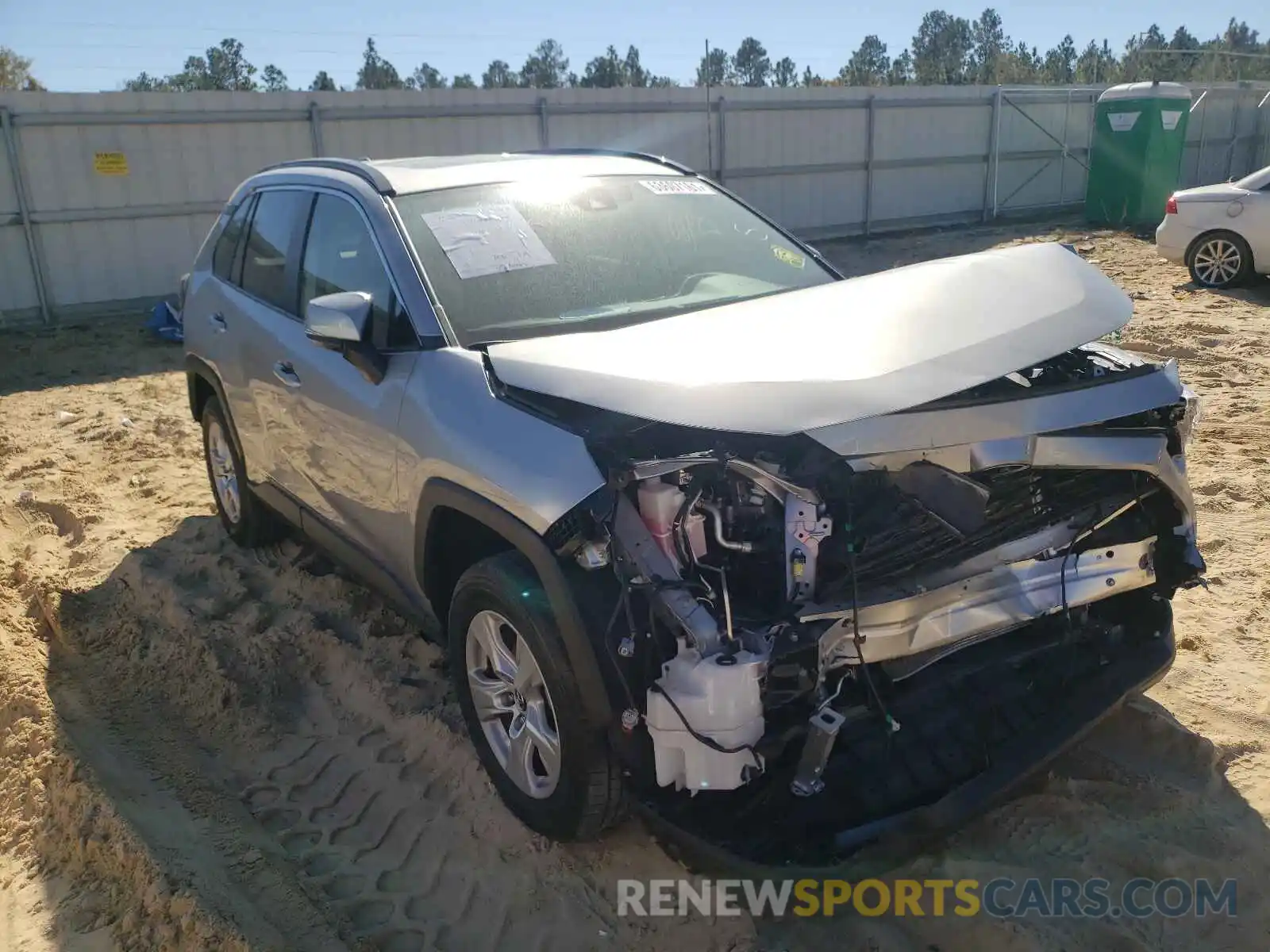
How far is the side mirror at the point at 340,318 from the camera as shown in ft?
10.7

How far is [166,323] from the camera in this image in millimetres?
11367

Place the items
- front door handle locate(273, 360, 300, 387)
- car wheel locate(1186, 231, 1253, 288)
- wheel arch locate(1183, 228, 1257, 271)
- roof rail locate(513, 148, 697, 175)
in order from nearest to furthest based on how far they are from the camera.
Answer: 1. front door handle locate(273, 360, 300, 387)
2. roof rail locate(513, 148, 697, 175)
3. wheel arch locate(1183, 228, 1257, 271)
4. car wheel locate(1186, 231, 1253, 288)

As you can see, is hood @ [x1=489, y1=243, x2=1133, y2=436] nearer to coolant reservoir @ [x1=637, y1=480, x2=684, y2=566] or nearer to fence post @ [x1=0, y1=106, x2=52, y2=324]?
coolant reservoir @ [x1=637, y1=480, x2=684, y2=566]

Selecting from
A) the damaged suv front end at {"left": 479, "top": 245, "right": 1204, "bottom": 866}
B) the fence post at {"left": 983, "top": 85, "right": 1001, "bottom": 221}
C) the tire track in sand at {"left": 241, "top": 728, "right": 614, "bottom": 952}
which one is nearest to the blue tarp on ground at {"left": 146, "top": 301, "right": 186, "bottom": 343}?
the tire track in sand at {"left": 241, "top": 728, "right": 614, "bottom": 952}

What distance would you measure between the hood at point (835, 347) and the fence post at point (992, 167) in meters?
17.3

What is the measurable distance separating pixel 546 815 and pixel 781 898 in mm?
688

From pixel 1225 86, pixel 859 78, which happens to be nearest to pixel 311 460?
pixel 1225 86

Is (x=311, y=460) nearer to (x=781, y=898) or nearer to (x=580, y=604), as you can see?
(x=580, y=604)

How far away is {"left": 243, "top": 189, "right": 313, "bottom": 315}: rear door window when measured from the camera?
4406mm

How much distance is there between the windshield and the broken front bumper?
1553 mm

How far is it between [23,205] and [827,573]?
1174 cm

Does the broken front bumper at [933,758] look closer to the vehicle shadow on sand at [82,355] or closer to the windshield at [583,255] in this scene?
the windshield at [583,255]

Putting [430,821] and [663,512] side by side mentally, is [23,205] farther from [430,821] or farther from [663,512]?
[663,512]

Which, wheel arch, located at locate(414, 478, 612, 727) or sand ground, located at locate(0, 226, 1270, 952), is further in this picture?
sand ground, located at locate(0, 226, 1270, 952)
